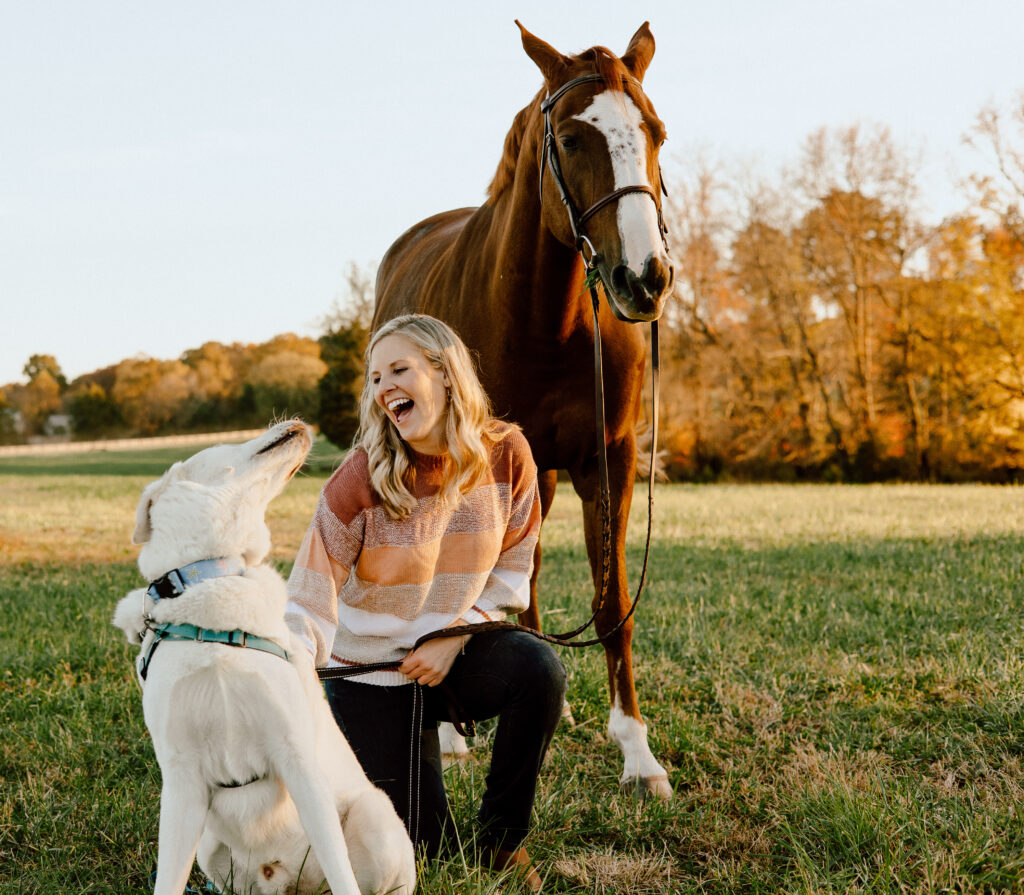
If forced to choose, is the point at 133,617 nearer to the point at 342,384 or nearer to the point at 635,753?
the point at 635,753

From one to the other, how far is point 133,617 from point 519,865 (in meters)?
1.29

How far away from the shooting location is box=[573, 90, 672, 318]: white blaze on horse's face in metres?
2.95

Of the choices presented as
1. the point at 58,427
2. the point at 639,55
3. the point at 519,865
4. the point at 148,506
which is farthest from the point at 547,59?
the point at 58,427

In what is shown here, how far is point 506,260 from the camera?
12.6 feet

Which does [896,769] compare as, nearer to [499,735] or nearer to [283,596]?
[499,735]

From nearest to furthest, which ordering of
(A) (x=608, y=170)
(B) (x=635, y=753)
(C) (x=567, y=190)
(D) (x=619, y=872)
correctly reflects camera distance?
(D) (x=619, y=872), (A) (x=608, y=170), (C) (x=567, y=190), (B) (x=635, y=753)

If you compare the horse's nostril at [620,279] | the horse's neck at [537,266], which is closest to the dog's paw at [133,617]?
the horse's nostril at [620,279]

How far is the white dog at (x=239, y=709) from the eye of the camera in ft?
6.75

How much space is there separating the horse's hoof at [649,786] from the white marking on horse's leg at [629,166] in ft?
6.22

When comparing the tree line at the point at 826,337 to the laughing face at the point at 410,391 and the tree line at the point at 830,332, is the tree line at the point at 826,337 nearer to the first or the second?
the tree line at the point at 830,332

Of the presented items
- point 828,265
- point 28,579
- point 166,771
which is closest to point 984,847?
point 166,771

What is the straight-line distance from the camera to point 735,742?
3.74 metres

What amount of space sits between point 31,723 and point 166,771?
230 centimetres

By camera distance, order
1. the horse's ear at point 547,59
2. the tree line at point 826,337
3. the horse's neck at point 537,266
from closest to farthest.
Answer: the horse's ear at point 547,59
the horse's neck at point 537,266
the tree line at point 826,337
